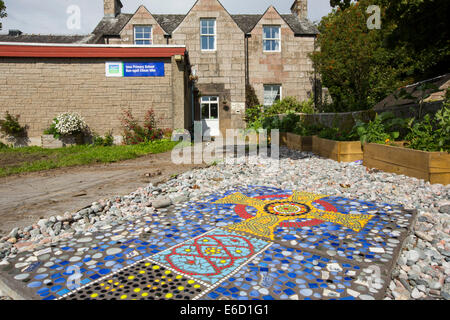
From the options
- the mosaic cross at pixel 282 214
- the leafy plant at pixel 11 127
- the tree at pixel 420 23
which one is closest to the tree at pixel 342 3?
the tree at pixel 420 23

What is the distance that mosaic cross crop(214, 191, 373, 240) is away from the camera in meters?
2.58

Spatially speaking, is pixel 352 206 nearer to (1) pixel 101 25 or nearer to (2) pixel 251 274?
(2) pixel 251 274

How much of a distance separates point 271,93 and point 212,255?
55.8 feet

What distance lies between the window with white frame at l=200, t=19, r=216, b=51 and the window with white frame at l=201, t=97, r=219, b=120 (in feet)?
9.80

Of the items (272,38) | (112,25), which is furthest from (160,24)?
(272,38)

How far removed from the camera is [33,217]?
3008 mm

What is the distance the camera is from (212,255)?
206 centimetres

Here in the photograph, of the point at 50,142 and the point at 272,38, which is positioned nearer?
the point at 50,142

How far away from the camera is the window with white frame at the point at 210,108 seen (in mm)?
17234

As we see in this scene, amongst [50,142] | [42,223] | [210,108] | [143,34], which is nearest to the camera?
[42,223]

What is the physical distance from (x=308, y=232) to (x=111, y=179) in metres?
3.80

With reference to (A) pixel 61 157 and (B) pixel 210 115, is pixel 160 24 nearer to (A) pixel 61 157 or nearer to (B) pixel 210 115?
(B) pixel 210 115

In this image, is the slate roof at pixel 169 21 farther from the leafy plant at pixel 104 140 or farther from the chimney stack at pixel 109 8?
the leafy plant at pixel 104 140
